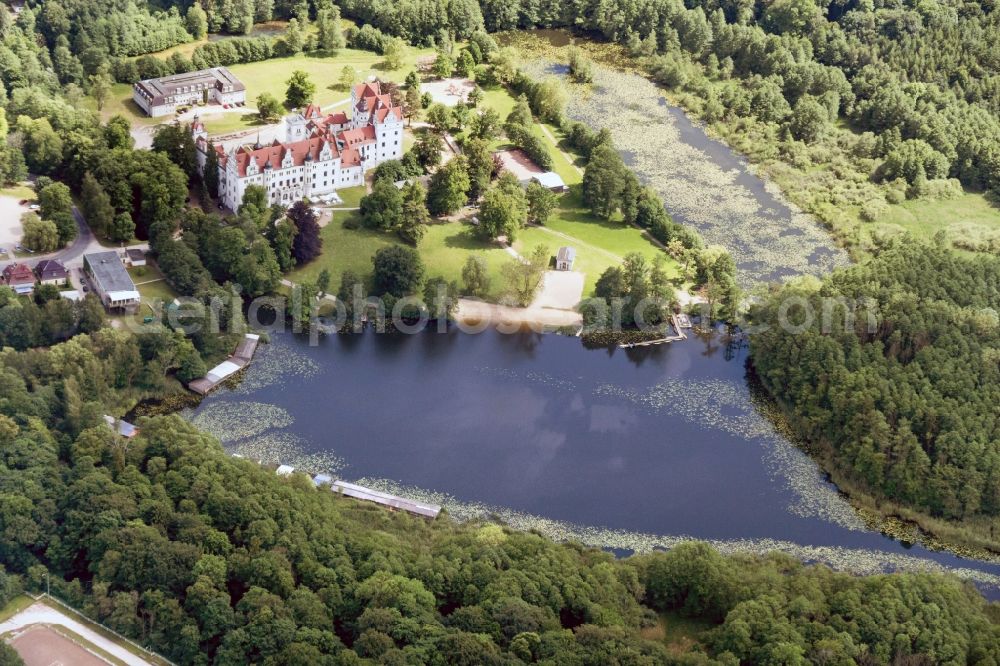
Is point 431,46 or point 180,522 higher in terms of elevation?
point 431,46

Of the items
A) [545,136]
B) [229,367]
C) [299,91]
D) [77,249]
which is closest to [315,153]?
[299,91]

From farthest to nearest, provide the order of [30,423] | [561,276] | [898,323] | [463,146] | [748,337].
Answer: [463,146] → [561,276] → [748,337] → [898,323] → [30,423]

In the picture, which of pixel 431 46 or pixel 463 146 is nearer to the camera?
pixel 463 146

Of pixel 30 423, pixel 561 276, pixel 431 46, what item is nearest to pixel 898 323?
pixel 561 276

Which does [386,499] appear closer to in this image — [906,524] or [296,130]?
[906,524]

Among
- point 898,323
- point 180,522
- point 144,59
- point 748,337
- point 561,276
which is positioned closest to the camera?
point 180,522

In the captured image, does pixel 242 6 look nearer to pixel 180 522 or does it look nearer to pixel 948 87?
pixel 948 87
